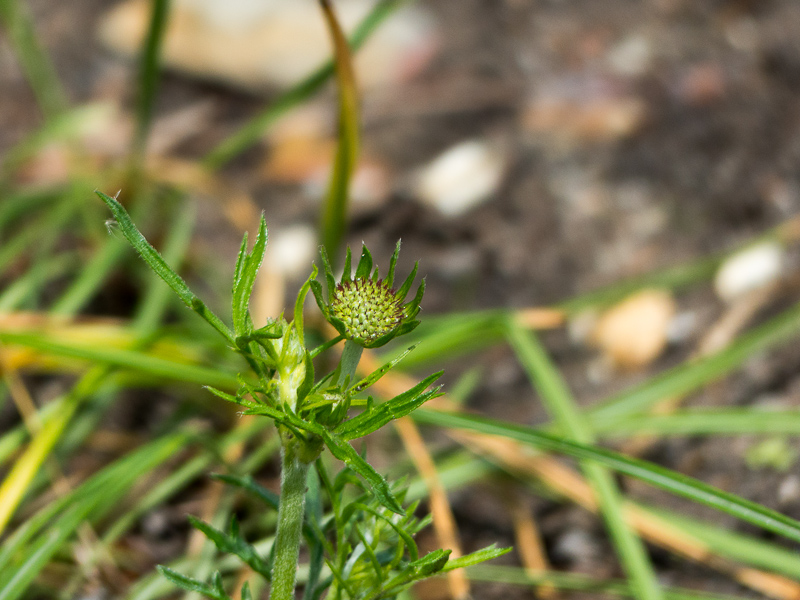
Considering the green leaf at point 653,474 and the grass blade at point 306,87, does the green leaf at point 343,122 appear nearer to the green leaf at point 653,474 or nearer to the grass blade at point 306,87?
the grass blade at point 306,87

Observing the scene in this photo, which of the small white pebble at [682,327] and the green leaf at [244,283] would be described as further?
the small white pebble at [682,327]

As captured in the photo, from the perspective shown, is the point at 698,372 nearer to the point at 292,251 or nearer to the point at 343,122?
the point at 343,122

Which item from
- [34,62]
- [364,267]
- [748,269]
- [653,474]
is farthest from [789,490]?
[34,62]

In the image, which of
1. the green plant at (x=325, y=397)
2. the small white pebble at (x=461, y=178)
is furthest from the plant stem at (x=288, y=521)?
the small white pebble at (x=461, y=178)

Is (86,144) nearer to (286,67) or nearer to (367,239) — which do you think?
(286,67)

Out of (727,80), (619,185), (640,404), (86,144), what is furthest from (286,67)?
(640,404)

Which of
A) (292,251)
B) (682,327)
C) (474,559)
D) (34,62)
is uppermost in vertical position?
(34,62)
